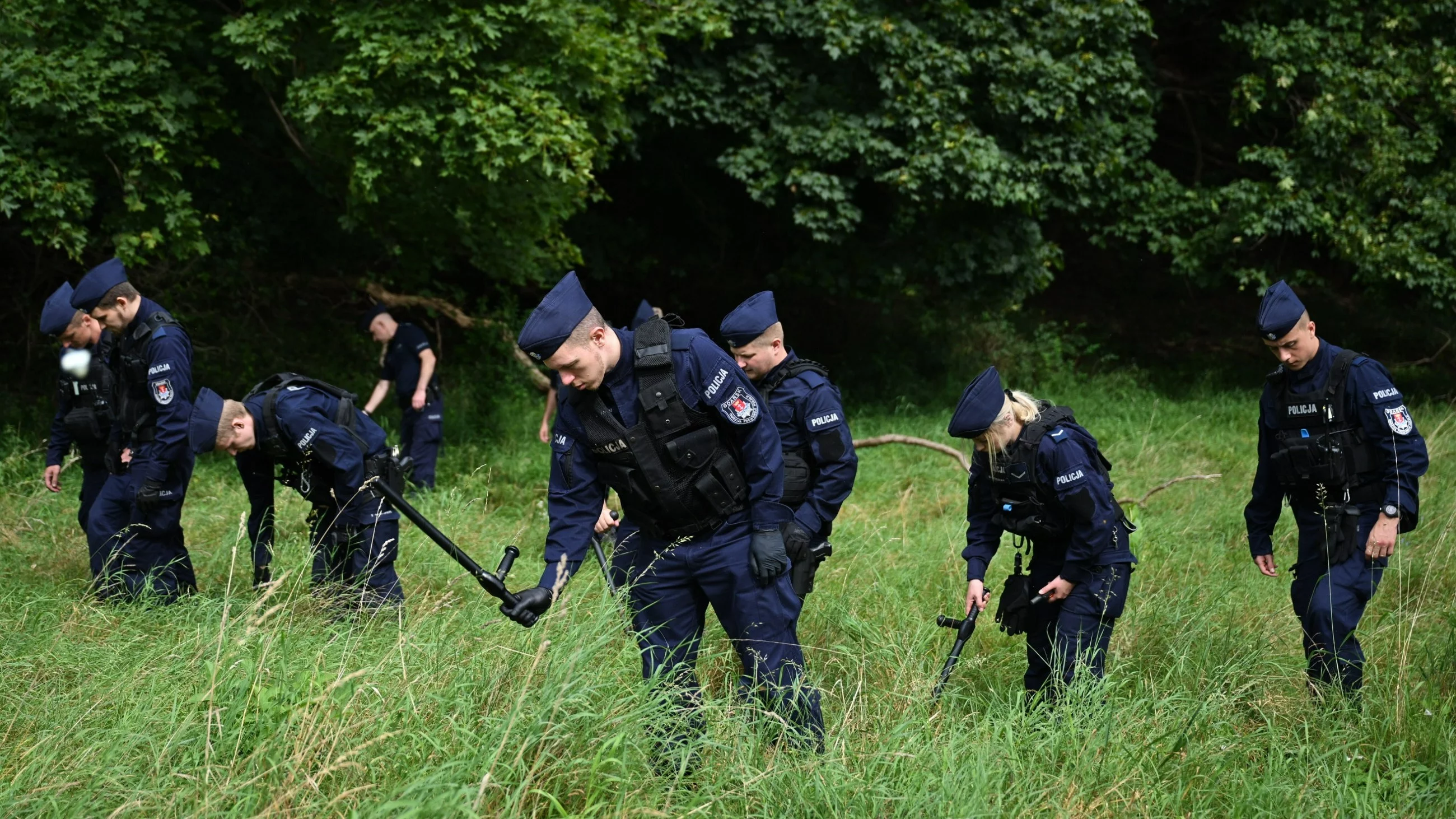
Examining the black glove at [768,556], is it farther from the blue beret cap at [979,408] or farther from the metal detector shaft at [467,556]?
the blue beret cap at [979,408]

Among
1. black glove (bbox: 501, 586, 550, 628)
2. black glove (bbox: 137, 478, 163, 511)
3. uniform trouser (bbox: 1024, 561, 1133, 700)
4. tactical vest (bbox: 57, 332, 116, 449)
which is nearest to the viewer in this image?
black glove (bbox: 501, 586, 550, 628)

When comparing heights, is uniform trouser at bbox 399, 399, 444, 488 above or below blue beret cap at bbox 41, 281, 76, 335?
below

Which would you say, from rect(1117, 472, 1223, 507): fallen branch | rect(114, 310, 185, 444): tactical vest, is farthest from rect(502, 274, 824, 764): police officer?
rect(1117, 472, 1223, 507): fallen branch

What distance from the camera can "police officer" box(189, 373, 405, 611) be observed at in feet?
16.3

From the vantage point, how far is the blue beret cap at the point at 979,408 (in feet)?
13.9

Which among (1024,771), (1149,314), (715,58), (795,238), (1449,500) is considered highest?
(715,58)

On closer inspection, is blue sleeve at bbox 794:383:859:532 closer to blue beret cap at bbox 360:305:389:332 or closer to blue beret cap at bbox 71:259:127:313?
blue beret cap at bbox 71:259:127:313

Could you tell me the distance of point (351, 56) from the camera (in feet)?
28.4

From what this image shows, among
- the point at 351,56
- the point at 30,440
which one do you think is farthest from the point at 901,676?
the point at 30,440

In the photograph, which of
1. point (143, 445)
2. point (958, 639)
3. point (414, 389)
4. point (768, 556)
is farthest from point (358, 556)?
point (414, 389)

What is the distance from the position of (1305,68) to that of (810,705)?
11381 mm

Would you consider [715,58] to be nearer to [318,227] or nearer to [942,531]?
[318,227]

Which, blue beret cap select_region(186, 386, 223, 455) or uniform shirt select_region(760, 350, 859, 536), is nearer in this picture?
uniform shirt select_region(760, 350, 859, 536)

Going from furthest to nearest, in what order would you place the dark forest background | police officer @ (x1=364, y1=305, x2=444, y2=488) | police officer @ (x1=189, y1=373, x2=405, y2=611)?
police officer @ (x1=364, y1=305, x2=444, y2=488) → the dark forest background → police officer @ (x1=189, y1=373, x2=405, y2=611)
